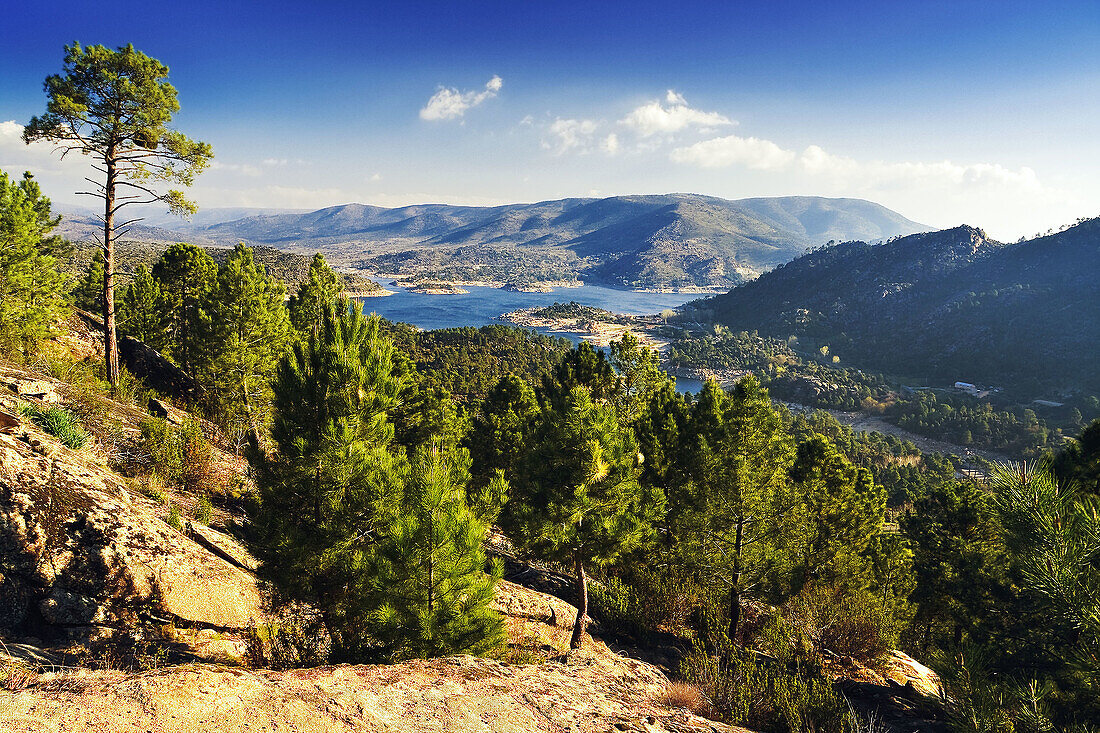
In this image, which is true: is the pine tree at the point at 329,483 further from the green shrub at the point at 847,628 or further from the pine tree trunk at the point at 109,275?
the pine tree trunk at the point at 109,275

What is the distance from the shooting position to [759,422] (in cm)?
1509

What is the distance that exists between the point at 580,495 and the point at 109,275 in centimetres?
1785

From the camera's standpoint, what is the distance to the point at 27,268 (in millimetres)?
21625

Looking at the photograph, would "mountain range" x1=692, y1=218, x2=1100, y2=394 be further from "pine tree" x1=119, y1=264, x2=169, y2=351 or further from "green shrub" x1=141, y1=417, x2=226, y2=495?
"pine tree" x1=119, y1=264, x2=169, y2=351

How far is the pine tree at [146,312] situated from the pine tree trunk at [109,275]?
1435 cm

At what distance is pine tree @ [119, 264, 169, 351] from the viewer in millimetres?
29391

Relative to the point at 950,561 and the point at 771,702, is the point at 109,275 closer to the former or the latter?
the point at 771,702

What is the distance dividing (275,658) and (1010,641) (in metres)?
11.3

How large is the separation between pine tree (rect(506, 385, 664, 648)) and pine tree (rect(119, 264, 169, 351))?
28.1m

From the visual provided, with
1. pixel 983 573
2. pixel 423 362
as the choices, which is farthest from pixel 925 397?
pixel 983 573

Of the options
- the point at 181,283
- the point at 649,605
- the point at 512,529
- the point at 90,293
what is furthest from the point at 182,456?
the point at 90,293

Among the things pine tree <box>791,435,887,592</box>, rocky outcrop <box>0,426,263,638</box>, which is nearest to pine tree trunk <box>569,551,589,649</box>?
rocky outcrop <box>0,426,263,638</box>

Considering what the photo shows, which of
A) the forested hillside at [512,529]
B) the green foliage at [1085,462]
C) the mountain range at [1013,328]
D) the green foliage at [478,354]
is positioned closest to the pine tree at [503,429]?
the forested hillside at [512,529]

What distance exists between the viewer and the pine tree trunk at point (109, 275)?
1547cm
